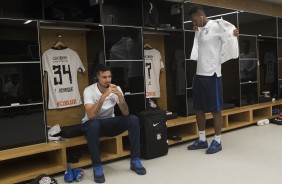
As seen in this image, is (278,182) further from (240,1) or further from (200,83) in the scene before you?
(240,1)

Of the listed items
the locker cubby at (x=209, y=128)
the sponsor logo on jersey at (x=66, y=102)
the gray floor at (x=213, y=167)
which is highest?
the sponsor logo on jersey at (x=66, y=102)

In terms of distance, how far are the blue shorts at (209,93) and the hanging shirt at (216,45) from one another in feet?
0.22

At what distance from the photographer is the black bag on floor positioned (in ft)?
10.3

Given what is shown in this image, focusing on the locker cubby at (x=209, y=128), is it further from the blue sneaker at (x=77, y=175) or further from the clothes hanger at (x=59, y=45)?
the clothes hanger at (x=59, y=45)

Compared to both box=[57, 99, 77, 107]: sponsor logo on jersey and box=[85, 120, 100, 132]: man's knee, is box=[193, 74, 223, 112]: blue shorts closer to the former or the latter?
box=[85, 120, 100, 132]: man's knee

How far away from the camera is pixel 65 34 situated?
140 inches

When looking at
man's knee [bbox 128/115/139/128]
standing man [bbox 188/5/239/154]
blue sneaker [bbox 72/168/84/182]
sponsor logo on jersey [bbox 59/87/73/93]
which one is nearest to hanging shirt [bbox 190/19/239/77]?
standing man [bbox 188/5/239/154]

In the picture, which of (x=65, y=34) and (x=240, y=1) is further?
(x=240, y=1)

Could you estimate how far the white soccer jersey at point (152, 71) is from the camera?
4.16 metres

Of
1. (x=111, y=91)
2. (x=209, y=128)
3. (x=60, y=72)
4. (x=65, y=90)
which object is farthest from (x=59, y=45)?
(x=209, y=128)

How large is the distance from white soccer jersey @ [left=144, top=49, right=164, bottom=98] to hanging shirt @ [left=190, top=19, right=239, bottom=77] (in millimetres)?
927

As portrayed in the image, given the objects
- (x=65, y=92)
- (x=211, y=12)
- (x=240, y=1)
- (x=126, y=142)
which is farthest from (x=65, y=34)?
(x=240, y=1)

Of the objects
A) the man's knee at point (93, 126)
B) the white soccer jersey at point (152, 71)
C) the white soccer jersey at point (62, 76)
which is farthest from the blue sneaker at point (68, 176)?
the white soccer jersey at point (152, 71)

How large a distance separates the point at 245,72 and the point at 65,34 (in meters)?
2.96
